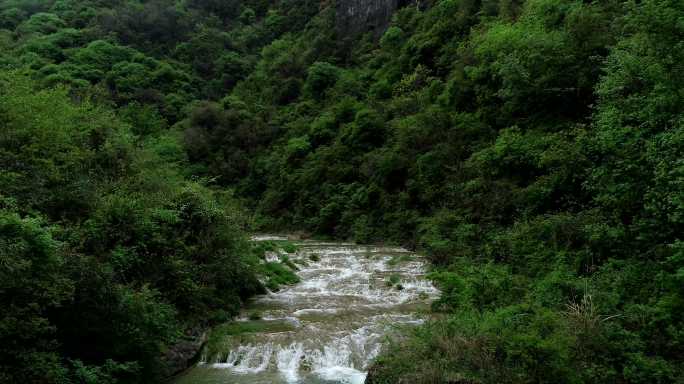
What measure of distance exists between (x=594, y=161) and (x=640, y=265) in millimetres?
4486

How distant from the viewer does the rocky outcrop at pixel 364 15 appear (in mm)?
51719

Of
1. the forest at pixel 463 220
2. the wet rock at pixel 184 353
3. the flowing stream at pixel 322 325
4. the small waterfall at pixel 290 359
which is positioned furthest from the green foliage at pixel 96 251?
the small waterfall at pixel 290 359

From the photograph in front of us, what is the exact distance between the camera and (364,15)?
54.8m

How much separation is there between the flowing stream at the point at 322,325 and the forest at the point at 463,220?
3.06 ft

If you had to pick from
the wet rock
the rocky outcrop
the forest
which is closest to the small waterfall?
the wet rock

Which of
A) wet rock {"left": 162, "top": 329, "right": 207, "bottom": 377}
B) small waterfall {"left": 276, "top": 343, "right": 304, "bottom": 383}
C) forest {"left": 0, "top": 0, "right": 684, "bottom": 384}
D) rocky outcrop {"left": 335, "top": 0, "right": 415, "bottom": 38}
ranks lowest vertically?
small waterfall {"left": 276, "top": 343, "right": 304, "bottom": 383}

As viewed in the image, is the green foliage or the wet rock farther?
the wet rock

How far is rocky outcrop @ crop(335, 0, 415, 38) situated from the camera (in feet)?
170

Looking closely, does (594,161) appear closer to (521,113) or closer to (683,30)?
(683,30)

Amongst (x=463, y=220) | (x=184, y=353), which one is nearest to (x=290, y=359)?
(x=184, y=353)

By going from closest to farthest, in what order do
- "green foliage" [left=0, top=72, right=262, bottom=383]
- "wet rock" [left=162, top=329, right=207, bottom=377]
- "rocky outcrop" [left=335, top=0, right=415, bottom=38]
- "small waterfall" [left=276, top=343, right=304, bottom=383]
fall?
"green foliage" [left=0, top=72, right=262, bottom=383], "wet rock" [left=162, top=329, right=207, bottom=377], "small waterfall" [left=276, top=343, right=304, bottom=383], "rocky outcrop" [left=335, top=0, right=415, bottom=38]

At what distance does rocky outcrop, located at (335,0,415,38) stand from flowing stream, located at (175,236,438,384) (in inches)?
1480

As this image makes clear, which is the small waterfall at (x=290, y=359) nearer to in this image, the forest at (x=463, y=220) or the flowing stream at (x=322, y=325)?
the flowing stream at (x=322, y=325)

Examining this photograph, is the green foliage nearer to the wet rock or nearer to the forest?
the forest
